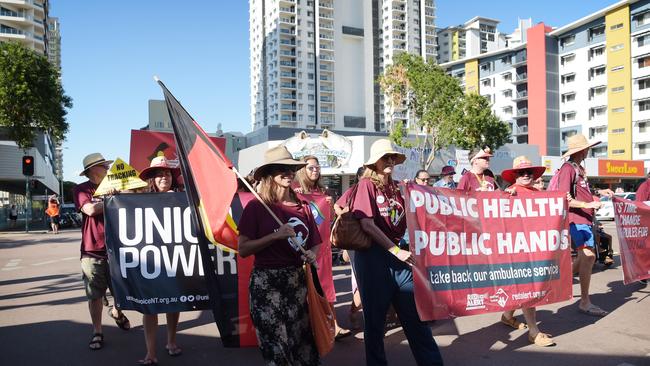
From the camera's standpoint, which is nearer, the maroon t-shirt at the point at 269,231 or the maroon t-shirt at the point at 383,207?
the maroon t-shirt at the point at 269,231

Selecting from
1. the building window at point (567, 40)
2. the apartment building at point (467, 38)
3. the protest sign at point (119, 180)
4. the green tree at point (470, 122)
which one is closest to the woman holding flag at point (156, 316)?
the protest sign at point (119, 180)

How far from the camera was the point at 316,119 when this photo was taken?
348ft

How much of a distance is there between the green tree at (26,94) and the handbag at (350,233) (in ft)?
119

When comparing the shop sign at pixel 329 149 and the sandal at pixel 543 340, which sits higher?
the shop sign at pixel 329 149

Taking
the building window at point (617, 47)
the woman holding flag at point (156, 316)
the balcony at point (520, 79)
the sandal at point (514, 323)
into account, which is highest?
the building window at point (617, 47)

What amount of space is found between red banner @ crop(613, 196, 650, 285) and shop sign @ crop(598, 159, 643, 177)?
49.7 meters

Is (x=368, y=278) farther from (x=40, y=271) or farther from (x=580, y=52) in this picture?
(x=580, y=52)

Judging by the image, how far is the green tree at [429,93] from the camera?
34.7m

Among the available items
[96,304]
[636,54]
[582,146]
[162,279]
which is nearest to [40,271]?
[96,304]

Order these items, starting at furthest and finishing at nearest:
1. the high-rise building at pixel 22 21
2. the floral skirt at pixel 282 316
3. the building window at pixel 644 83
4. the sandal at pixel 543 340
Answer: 1. the high-rise building at pixel 22 21
2. the building window at pixel 644 83
3. the sandal at pixel 543 340
4. the floral skirt at pixel 282 316

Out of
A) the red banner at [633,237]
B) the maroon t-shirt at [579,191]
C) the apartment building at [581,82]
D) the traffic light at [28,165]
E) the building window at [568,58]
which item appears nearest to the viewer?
the maroon t-shirt at [579,191]

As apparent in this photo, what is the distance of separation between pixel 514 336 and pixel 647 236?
9.73ft

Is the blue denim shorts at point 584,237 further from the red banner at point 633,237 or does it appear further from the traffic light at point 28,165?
the traffic light at point 28,165

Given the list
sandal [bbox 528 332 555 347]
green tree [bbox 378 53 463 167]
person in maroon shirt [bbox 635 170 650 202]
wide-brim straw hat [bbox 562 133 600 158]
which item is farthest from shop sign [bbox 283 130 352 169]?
sandal [bbox 528 332 555 347]
